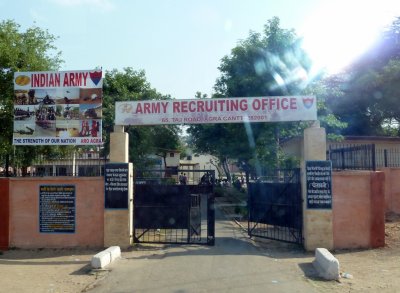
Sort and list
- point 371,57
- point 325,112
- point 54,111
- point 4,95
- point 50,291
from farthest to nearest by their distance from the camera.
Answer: point 371,57 → point 325,112 → point 4,95 → point 54,111 → point 50,291

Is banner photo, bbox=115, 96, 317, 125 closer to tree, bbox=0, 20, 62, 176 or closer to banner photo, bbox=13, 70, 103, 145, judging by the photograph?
banner photo, bbox=13, 70, 103, 145

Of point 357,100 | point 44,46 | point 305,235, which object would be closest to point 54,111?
point 44,46

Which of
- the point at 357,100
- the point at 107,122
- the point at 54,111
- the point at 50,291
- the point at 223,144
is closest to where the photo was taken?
the point at 50,291

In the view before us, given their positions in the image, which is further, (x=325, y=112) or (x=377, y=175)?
(x=325, y=112)

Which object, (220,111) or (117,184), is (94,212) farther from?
(220,111)

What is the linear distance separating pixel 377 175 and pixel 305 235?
2528 millimetres

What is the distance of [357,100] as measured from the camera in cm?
3575

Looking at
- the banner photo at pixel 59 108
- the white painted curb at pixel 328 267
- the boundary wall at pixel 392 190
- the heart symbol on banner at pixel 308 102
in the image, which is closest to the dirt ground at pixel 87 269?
the white painted curb at pixel 328 267

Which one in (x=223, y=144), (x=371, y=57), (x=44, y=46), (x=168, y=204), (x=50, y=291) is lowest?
(x=50, y=291)

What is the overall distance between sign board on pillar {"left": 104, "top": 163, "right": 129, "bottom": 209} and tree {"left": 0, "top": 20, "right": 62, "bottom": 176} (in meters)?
4.58

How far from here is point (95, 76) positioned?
12750 millimetres

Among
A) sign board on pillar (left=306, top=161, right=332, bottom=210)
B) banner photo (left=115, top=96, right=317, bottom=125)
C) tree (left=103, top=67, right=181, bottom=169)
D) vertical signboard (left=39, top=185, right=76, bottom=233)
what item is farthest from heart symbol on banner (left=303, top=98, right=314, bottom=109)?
tree (left=103, top=67, right=181, bottom=169)

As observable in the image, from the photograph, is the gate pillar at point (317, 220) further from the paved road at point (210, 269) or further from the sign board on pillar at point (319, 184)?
the paved road at point (210, 269)

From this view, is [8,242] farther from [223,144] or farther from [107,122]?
[223,144]
